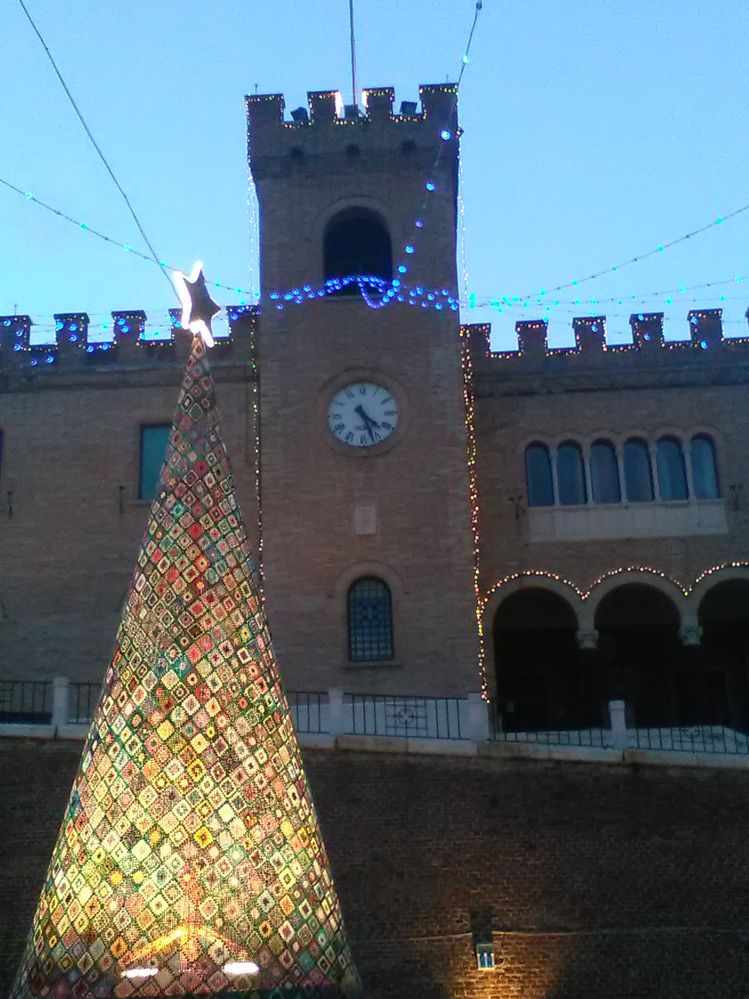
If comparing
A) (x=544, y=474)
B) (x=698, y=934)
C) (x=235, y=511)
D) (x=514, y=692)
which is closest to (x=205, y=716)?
(x=235, y=511)

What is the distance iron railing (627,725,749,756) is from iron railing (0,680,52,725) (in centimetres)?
984

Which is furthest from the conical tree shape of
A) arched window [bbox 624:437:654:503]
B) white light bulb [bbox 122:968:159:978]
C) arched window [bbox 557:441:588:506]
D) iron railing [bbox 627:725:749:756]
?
arched window [bbox 624:437:654:503]

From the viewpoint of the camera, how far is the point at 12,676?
789 inches

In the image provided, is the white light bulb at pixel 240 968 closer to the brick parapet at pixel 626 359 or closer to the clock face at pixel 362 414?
the clock face at pixel 362 414

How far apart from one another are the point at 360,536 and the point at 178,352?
5671mm

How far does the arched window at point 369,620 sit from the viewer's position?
750 inches

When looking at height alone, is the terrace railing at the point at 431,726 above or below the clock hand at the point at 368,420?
below

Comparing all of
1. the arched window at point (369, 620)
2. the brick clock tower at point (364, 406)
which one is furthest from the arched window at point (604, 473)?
the arched window at point (369, 620)

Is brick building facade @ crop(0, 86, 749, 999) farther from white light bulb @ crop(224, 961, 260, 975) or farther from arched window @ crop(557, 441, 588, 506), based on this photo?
white light bulb @ crop(224, 961, 260, 975)

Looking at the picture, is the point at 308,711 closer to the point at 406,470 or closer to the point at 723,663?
the point at 406,470

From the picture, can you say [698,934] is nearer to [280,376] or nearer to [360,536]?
[360,536]

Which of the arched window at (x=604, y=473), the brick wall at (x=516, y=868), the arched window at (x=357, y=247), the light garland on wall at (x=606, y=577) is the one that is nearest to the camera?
the brick wall at (x=516, y=868)

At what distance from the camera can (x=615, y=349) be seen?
22.4m

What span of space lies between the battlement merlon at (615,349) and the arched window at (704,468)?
1.64 meters
